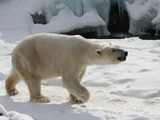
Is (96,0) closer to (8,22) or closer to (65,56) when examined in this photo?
(8,22)

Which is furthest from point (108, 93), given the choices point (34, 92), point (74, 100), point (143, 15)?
point (143, 15)

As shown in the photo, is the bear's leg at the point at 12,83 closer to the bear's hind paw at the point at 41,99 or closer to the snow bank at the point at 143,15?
the bear's hind paw at the point at 41,99

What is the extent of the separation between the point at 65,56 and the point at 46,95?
29.4 inches

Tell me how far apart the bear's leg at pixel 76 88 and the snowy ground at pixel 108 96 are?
0.37ft

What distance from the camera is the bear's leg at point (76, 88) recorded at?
4840 millimetres

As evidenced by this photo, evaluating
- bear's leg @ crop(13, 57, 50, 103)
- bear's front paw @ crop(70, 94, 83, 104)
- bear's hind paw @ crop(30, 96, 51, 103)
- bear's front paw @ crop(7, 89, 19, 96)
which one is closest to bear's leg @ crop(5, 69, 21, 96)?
bear's front paw @ crop(7, 89, 19, 96)

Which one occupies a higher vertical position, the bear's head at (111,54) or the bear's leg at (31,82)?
the bear's head at (111,54)

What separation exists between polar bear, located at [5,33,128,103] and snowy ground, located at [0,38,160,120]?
0.22m

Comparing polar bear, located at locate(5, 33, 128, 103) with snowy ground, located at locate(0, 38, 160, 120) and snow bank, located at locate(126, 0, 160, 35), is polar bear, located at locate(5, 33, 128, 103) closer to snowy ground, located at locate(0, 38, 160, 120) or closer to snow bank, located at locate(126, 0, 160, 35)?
snowy ground, located at locate(0, 38, 160, 120)

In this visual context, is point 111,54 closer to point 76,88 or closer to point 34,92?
point 76,88

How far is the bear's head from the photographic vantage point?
4770mm

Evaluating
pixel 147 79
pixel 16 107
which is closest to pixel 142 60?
pixel 147 79

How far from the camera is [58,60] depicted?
16.8 feet

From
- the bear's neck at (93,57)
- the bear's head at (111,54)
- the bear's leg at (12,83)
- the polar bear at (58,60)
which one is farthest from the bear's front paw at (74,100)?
the bear's leg at (12,83)
